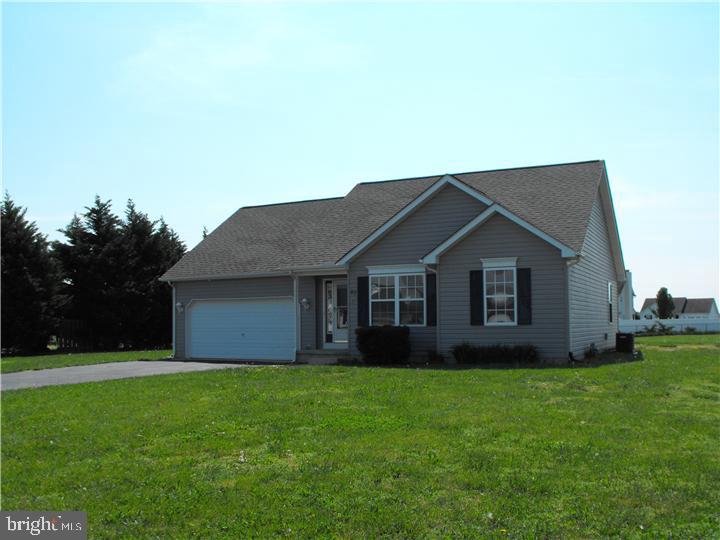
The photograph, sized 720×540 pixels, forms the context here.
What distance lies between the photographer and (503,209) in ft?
59.5

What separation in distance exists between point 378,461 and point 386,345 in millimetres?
12103

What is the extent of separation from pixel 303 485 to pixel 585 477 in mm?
2633

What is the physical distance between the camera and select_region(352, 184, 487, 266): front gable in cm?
1980

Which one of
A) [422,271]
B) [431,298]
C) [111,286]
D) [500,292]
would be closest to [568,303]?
[500,292]

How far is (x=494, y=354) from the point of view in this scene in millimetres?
18000

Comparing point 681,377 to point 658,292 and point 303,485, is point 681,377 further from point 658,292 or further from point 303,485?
point 658,292

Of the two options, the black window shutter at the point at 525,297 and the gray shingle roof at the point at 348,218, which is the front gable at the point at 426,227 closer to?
the gray shingle roof at the point at 348,218

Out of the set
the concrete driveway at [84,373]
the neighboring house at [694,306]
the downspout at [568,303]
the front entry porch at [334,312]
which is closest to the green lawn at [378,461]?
the concrete driveway at [84,373]

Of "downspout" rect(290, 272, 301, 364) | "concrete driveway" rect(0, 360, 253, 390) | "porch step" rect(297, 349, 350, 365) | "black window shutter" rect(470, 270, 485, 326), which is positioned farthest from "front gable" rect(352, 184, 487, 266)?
"concrete driveway" rect(0, 360, 253, 390)

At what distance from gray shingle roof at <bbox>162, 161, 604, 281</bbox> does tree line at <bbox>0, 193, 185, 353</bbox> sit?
7.15 metres

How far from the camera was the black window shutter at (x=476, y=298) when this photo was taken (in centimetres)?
1856

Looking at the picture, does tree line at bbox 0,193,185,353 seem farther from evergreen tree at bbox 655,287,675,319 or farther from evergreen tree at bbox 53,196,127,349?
evergreen tree at bbox 655,287,675,319

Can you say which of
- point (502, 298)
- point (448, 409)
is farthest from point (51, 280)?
point (448, 409)

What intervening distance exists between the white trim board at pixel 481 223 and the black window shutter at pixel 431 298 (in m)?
0.72
